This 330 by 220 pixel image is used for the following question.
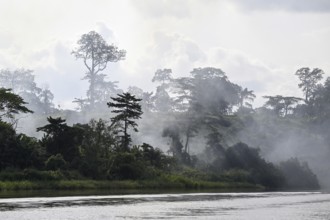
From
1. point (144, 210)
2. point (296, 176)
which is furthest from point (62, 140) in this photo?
point (296, 176)

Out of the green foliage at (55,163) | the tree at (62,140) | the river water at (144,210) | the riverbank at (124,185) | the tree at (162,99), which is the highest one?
the tree at (162,99)

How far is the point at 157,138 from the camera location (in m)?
143

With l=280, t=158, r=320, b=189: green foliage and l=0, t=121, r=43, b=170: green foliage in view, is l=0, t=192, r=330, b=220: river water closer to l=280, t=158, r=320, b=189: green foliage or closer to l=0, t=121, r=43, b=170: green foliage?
l=0, t=121, r=43, b=170: green foliage

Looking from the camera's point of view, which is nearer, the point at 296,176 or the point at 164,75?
the point at 296,176

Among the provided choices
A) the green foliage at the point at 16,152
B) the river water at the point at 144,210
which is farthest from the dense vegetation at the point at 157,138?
the river water at the point at 144,210

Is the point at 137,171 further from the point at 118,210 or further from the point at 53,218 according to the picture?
the point at 53,218

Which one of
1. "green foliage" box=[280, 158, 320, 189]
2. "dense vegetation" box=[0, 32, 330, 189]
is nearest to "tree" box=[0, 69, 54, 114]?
"dense vegetation" box=[0, 32, 330, 189]

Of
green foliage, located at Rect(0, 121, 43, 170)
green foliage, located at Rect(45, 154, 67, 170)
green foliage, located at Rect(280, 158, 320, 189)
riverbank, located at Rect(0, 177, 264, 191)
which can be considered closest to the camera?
riverbank, located at Rect(0, 177, 264, 191)

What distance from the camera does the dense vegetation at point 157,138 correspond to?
86.0 metres

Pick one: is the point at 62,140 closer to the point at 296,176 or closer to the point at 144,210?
the point at 144,210

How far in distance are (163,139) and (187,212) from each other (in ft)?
308

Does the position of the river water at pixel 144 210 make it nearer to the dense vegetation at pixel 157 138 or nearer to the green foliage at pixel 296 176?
the dense vegetation at pixel 157 138

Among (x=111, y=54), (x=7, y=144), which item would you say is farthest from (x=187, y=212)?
(x=111, y=54)

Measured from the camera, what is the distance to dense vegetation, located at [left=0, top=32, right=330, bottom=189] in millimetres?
85994
